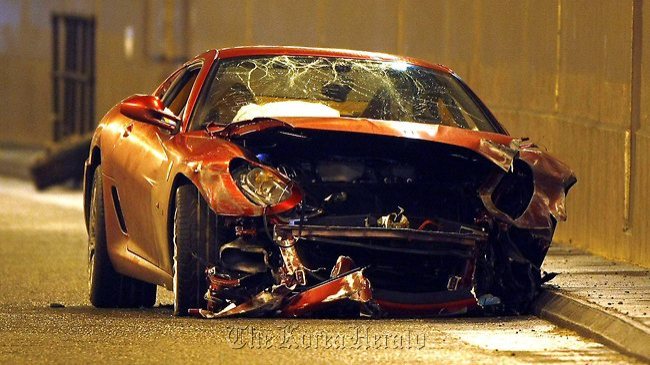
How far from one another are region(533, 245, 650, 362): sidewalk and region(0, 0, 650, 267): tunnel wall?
0.58m

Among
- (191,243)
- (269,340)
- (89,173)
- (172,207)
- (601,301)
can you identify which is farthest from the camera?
(89,173)

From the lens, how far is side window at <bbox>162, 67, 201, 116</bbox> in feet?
36.1

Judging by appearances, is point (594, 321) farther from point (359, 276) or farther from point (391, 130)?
point (391, 130)

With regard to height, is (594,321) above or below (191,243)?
below

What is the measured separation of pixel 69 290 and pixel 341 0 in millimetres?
9118

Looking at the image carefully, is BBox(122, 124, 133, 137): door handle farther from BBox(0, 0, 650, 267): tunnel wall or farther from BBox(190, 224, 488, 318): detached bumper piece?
BBox(0, 0, 650, 267): tunnel wall

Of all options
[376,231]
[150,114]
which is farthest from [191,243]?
[150,114]

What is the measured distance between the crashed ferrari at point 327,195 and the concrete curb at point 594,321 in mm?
126

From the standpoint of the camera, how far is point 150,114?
10266 mm

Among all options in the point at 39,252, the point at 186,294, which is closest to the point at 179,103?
the point at 186,294

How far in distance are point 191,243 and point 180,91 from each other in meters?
2.00

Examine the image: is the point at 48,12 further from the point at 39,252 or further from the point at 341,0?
the point at 39,252

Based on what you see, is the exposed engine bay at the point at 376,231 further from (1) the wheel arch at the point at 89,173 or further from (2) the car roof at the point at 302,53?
(1) the wheel arch at the point at 89,173

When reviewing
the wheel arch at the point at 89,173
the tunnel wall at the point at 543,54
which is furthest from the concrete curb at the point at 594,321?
the wheel arch at the point at 89,173
